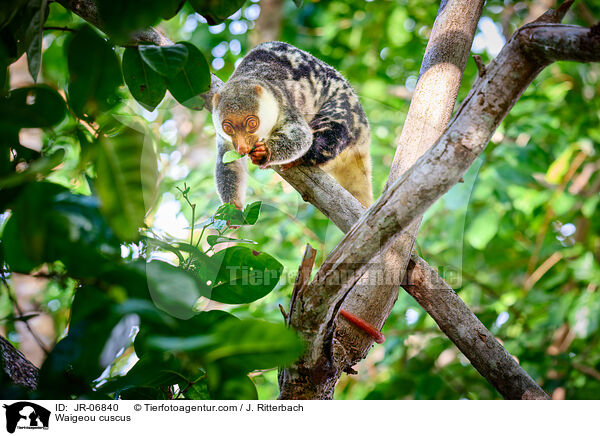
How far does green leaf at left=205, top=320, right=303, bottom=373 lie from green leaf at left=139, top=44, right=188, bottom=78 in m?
0.63

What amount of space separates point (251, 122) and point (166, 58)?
1416mm

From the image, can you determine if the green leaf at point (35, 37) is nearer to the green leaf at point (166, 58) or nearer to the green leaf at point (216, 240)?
the green leaf at point (166, 58)

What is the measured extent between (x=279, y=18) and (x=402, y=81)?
1.42 metres

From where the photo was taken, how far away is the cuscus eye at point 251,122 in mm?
2463

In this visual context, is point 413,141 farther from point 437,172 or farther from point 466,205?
point 466,205

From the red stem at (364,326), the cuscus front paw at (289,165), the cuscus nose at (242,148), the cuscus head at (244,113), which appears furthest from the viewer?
the cuscus head at (244,113)

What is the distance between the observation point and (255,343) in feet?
2.29

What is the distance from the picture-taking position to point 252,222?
1.42 metres

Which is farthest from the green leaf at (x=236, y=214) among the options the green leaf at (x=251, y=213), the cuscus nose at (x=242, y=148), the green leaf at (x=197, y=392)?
the cuscus nose at (x=242, y=148)

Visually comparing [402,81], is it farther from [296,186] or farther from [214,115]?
[296,186]

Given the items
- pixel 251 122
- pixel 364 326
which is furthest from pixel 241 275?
pixel 251 122
